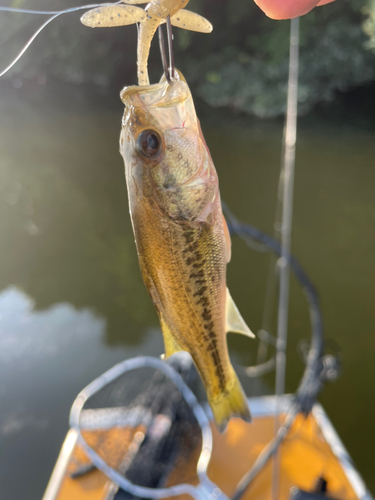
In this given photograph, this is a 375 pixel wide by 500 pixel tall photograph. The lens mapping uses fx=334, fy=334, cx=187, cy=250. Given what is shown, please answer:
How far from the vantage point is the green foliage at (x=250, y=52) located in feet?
38.0

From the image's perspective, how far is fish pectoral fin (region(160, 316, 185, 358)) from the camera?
3.34 ft

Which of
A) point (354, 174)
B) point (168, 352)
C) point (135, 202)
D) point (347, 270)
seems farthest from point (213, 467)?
point (354, 174)

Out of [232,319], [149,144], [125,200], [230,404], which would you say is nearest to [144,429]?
[230,404]

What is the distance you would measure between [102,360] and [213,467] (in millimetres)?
2561

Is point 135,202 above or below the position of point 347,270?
above

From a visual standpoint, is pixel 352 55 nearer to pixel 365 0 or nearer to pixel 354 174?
pixel 365 0

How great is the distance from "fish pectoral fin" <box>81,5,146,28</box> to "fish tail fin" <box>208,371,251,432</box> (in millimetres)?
1101

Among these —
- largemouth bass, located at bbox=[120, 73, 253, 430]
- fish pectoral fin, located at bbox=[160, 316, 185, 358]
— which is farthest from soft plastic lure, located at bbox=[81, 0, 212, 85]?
fish pectoral fin, located at bbox=[160, 316, 185, 358]

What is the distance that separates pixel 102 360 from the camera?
473 cm

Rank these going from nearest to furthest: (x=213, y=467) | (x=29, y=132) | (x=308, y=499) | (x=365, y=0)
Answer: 1. (x=308, y=499)
2. (x=213, y=467)
3. (x=365, y=0)
4. (x=29, y=132)

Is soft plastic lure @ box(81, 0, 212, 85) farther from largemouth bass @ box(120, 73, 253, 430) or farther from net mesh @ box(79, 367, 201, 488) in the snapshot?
net mesh @ box(79, 367, 201, 488)

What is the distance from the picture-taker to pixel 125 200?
8398 millimetres

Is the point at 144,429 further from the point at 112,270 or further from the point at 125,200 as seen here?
the point at 125,200

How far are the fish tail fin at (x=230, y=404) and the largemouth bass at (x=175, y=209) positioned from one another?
0.78ft
